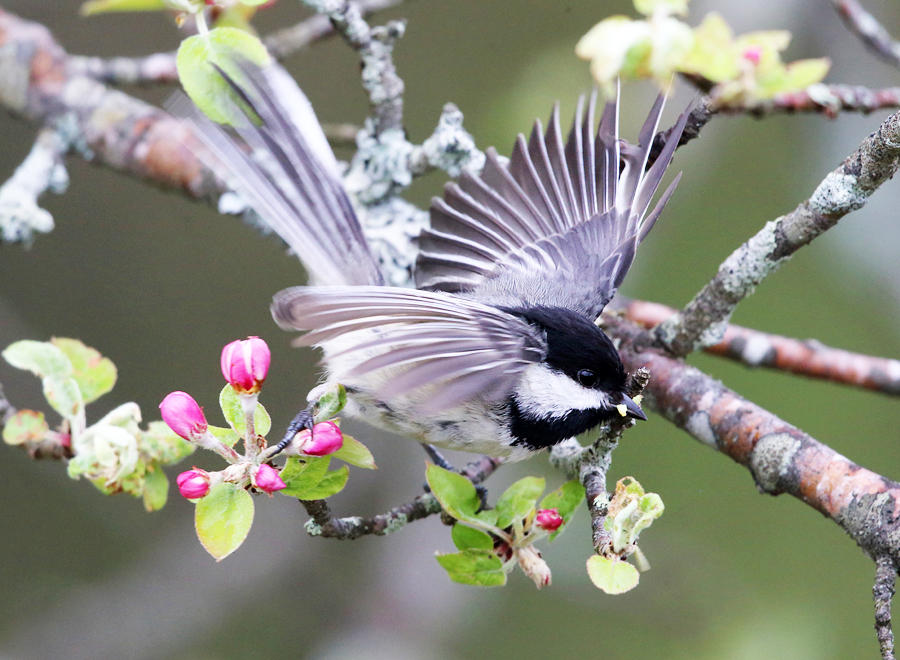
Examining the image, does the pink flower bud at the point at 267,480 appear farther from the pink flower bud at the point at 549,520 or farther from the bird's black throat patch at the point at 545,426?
the bird's black throat patch at the point at 545,426

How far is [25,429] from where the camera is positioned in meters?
1.47

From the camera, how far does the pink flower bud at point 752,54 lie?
5.62 feet

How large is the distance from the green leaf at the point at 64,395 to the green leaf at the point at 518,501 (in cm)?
67

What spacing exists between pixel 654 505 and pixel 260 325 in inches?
87.6

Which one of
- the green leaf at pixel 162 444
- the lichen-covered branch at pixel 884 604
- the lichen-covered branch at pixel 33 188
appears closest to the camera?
the lichen-covered branch at pixel 884 604

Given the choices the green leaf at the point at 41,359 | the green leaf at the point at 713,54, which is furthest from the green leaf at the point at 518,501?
the green leaf at the point at 713,54

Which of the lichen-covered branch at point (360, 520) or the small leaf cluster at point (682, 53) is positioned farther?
the small leaf cluster at point (682, 53)

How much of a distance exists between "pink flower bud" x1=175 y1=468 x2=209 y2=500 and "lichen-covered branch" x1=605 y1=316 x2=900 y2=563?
89 centimetres

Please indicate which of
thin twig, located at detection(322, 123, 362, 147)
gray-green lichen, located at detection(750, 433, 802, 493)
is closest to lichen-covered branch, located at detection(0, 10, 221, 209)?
thin twig, located at detection(322, 123, 362, 147)

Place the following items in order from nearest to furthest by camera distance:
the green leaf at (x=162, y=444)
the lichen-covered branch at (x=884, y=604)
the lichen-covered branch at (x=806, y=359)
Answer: the lichen-covered branch at (x=884, y=604) → the green leaf at (x=162, y=444) → the lichen-covered branch at (x=806, y=359)

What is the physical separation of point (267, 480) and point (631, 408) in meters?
0.60

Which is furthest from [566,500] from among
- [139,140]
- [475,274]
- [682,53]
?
[139,140]

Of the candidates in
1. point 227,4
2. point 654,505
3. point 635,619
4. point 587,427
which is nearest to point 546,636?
point 635,619

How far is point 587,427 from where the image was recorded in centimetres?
161
